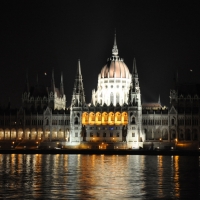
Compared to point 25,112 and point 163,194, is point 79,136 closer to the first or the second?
point 25,112

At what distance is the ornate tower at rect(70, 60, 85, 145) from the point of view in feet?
472

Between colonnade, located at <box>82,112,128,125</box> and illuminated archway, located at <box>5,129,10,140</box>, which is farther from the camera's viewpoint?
illuminated archway, located at <box>5,129,10,140</box>

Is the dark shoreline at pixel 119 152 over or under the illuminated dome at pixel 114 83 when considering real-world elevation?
under

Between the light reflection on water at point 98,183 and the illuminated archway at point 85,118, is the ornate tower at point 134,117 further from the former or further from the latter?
the light reflection on water at point 98,183

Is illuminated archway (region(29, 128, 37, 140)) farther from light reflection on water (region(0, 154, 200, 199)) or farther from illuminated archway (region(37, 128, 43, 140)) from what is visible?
light reflection on water (region(0, 154, 200, 199))

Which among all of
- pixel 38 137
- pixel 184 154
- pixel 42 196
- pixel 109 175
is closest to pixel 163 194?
pixel 42 196

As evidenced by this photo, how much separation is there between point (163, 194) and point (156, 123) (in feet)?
331

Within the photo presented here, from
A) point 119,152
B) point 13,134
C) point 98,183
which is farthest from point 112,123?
point 98,183

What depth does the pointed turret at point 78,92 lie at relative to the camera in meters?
148

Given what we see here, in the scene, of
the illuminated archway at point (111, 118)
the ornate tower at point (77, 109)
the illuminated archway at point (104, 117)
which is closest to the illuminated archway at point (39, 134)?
the ornate tower at point (77, 109)

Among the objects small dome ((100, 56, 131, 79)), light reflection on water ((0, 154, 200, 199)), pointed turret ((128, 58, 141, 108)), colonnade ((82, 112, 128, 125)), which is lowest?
light reflection on water ((0, 154, 200, 199))

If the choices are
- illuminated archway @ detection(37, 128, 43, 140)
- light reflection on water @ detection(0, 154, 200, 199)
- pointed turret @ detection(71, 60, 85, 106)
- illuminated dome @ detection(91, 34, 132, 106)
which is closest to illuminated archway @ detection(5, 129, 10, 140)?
illuminated archway @ detection(37, 128, 43, 140)

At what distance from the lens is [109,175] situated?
62062mm

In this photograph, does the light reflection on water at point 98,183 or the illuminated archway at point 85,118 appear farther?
the illuminated archway at point 85,118
